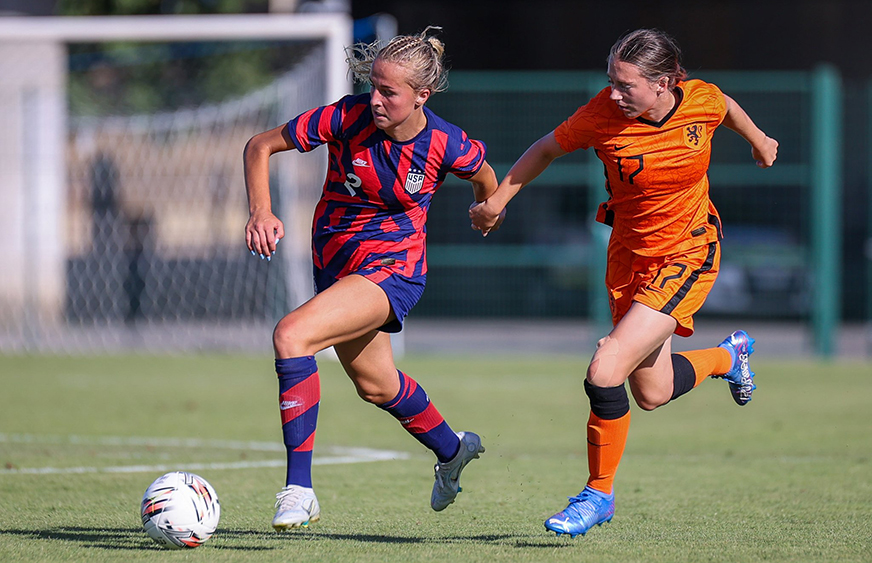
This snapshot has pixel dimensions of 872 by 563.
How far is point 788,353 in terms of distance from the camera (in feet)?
43.0

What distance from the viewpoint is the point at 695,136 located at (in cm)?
444

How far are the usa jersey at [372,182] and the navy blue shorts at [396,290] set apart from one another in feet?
0.07

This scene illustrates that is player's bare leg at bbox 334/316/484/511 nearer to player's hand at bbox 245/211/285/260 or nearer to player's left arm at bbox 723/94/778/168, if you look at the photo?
player's hand at bbox 245/211/285/260

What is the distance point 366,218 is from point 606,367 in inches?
43.6

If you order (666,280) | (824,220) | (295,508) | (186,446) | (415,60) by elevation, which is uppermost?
(415,60)

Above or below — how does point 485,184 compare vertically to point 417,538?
above

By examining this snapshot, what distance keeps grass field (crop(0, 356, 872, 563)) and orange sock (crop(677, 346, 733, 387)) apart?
582mm

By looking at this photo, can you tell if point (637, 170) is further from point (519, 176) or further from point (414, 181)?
point (414, 181)

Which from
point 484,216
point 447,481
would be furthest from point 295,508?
point 484,216

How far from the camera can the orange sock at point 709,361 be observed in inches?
197

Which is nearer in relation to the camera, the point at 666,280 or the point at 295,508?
the point at 295,508

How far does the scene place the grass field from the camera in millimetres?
4117

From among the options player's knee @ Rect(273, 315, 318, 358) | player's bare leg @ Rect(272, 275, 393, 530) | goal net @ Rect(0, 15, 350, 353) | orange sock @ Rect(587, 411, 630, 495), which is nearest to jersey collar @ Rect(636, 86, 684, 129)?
orange sock @ Rect(587, 411, 630, 495)

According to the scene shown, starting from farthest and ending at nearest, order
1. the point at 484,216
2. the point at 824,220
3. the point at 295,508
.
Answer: the point at 824,220 < the point at 484,216 < the point at 295,508
